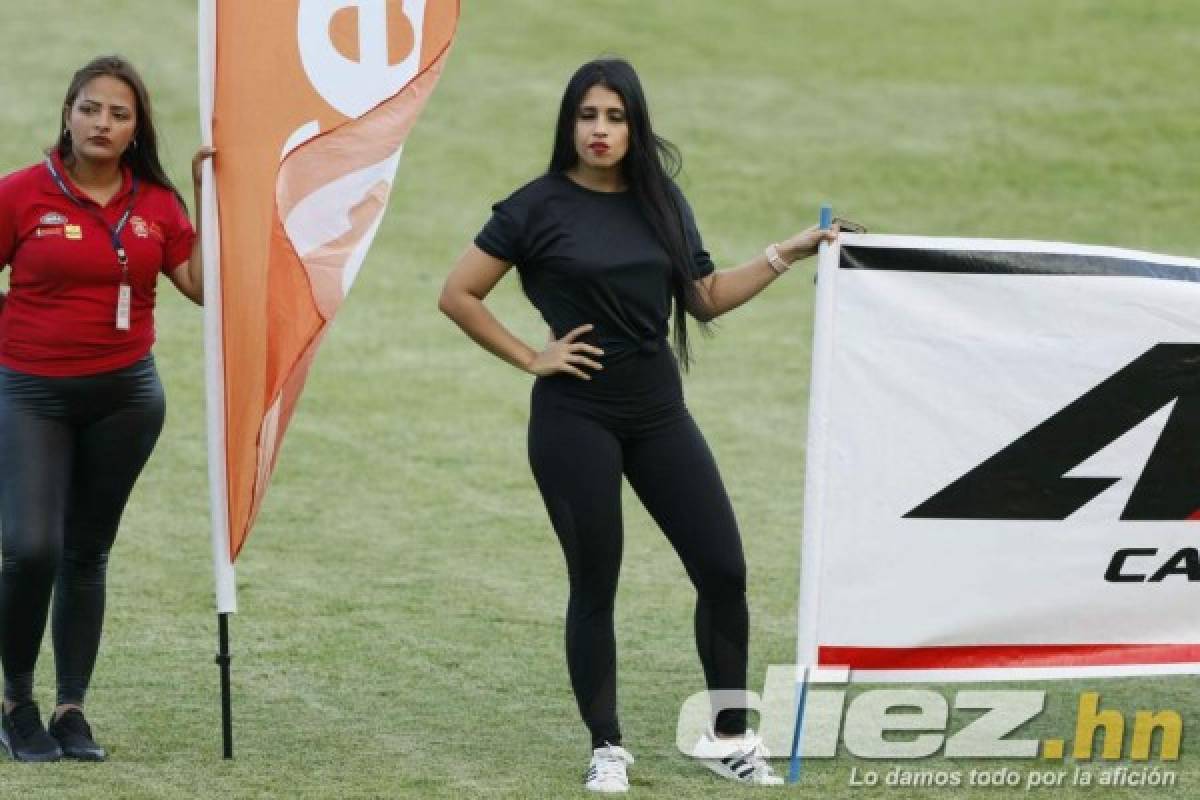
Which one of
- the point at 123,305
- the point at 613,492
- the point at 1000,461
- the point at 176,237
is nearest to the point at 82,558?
the point at 123,305

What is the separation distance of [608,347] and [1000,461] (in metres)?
1.13

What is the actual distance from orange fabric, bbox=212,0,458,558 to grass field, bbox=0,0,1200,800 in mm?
1074

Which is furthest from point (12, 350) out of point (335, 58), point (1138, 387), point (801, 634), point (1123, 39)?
point (1123, 39)

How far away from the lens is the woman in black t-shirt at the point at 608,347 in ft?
19.2

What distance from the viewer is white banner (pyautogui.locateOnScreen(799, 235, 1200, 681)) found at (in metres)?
5.98

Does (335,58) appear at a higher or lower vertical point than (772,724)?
higher

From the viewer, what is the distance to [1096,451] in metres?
6.13

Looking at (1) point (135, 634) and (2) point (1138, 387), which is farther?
(1) point (135, 634)

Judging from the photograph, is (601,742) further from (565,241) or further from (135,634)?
(135,634)

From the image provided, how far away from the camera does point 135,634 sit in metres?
7.93

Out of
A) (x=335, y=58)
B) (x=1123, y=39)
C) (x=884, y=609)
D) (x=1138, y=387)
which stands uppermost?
(x=1123, y=39)

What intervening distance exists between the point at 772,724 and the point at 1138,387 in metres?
1.49

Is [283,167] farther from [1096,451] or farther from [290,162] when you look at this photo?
[1096,451]

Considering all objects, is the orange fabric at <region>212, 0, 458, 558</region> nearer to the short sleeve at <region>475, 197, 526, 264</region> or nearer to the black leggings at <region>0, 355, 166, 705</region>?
the black leggings at <region>0, 355, 166, 705</region>
